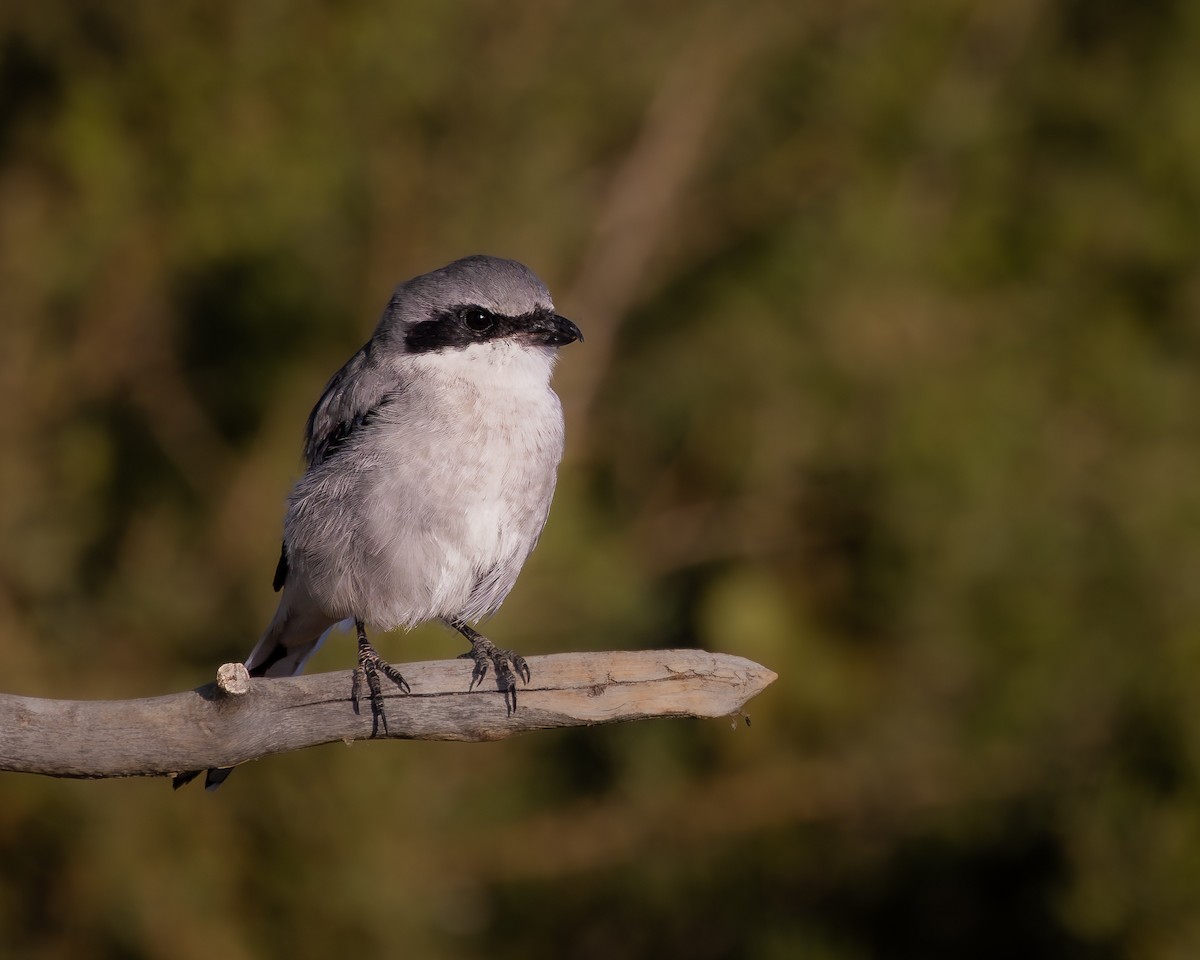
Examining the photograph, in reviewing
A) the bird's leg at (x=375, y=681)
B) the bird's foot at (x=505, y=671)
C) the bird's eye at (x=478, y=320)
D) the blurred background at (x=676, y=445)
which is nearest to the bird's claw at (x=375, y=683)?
the bird's leg at (x=375, y=681)

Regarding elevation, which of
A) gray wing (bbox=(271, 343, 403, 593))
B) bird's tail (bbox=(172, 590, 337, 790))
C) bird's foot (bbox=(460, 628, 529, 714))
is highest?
gray wing (bbox=(271, 343, 403, 593))

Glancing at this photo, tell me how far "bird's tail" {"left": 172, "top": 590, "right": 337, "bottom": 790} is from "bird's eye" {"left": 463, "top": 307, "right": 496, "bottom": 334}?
3.18 ft

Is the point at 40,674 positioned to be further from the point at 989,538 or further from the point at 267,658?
the point at 989,538

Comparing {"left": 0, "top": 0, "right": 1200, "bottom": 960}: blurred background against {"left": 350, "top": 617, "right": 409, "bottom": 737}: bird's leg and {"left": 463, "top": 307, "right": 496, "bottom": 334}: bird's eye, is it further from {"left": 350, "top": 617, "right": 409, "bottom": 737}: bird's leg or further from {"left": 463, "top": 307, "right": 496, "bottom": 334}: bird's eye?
{"left": 350, "top": 617, "right": 409, "bottom": 737}: bird's leg

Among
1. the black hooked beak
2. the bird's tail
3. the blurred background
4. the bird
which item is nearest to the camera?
the bird

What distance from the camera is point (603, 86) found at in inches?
227

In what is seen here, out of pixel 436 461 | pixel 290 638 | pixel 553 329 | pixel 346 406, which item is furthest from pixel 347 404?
pixel 290 638

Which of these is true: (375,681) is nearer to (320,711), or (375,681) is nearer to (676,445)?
(320,711)

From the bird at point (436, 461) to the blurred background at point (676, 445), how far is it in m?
0.97

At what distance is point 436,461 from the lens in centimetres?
393

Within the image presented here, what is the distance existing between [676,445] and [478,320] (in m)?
2.38

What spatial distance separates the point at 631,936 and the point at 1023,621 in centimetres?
226

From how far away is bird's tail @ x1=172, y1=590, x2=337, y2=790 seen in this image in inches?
171

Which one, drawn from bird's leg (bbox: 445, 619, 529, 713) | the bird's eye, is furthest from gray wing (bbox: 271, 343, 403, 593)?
bird's leg (bbox: 445, 619, 529, 713)
